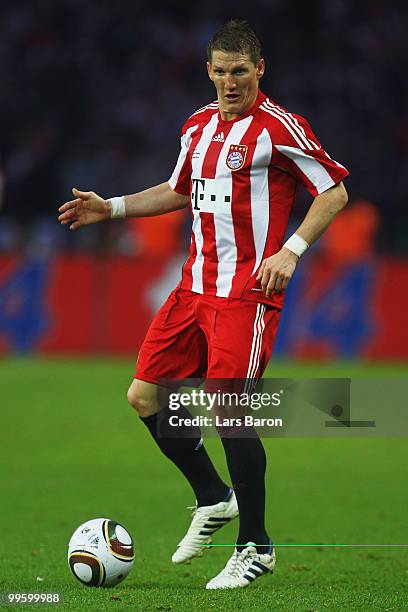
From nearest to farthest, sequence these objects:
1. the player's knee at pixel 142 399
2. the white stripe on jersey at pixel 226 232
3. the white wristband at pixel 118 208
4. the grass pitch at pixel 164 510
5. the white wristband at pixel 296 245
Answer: the grass pitch at pixel 164 510 < the white wristband at pixel 296 245 < the white stripe on jersey at pixel 226 232 < the player's knee at pixel 142 399 < the white wristband at pixel 118 208

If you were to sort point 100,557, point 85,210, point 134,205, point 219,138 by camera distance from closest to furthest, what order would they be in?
point 100,557 < point 219,138 < point 85,210 < point 134,205

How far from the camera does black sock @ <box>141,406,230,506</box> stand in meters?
6.19

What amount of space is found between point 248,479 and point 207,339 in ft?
2.17

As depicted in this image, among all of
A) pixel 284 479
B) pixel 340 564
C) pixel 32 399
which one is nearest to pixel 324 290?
pixel 32 399

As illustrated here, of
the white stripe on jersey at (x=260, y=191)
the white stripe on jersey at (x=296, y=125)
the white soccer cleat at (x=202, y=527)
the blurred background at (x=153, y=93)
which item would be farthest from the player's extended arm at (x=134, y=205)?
the blurred background at (x=153, y=93)

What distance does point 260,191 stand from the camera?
5887mm

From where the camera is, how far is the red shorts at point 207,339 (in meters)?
5.80

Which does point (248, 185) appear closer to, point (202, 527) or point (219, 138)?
point (219, 138)

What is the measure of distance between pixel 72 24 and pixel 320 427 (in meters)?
17.3

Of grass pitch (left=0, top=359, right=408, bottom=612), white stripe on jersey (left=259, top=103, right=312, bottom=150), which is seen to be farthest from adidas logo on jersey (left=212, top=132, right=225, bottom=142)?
grass pitch (left=0, top=359, right=408, bottom=612)

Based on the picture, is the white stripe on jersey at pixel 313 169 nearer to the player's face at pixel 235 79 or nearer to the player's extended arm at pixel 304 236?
the player's extended arm at pixel 304 236

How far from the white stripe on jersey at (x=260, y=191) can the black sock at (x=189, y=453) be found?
2.83 feet

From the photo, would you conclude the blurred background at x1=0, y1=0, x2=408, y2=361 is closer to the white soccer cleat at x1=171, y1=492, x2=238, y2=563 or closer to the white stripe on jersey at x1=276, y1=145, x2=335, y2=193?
the white soccer cleat at x1=171, y1=492, x2=238, y2=563

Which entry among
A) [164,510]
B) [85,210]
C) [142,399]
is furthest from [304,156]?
[164,510]
